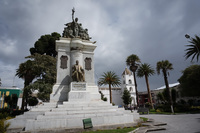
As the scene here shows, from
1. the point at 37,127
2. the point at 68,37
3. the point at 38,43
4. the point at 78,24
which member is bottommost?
the point at 37,127

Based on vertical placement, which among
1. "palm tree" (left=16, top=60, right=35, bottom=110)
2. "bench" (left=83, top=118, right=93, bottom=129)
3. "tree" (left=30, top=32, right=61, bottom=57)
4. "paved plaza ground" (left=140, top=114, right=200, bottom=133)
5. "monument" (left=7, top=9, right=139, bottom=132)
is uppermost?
"tree" (left=30, top=32, right=61, bottom=57)

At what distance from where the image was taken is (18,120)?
799 centimetres

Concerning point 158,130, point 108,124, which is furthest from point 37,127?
point 158,130

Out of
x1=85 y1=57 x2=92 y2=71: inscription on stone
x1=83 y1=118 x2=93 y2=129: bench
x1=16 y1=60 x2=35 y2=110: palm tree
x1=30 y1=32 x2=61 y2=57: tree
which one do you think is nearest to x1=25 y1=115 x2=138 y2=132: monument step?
x1=83 y1=118 x2=93 y2=129: bench

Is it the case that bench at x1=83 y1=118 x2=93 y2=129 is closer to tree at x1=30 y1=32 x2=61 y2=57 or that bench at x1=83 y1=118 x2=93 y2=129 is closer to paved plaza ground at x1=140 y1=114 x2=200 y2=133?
paved plaza ground at x1=140 y1=114 x2=200 y2=133

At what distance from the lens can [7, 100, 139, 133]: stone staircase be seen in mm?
7171

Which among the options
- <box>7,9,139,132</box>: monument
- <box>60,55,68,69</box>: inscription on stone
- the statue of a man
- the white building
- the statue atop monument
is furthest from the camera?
the white building

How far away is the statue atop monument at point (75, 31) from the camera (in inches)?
541

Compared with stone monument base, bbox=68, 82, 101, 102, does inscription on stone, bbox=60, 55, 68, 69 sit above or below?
above

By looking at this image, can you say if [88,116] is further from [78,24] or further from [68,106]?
[78,24]

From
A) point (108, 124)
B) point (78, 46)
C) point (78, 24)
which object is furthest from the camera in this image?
point (78, 24)

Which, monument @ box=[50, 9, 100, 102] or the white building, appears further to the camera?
the white building

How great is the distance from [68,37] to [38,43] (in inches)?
825

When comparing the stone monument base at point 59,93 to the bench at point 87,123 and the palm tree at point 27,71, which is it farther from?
the palm tree at point 27,71
